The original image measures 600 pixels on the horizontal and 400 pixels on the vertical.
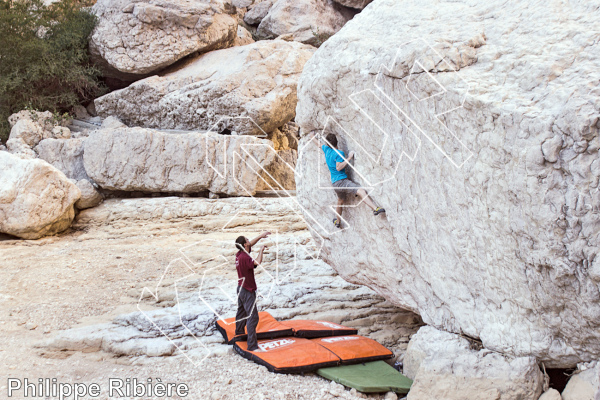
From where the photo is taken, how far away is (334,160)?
4.87 metres

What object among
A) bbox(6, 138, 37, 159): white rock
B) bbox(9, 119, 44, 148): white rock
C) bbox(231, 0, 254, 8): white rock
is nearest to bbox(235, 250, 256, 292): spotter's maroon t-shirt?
bbox(6, 138, 37, 159): white rock

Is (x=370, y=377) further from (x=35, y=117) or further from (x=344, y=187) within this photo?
(x=35, y=117)

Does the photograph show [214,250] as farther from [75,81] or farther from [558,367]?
[75,81]

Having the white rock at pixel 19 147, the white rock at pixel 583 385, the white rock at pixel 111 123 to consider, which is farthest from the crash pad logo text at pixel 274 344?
the white rock at pixel 111 123

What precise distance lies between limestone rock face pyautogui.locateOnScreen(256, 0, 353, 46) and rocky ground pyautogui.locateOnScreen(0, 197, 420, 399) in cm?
810

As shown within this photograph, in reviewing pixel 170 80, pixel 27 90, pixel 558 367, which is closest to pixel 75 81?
pixel 27 90

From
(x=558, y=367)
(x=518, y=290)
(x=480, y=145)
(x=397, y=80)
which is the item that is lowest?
(x=558, y=367)

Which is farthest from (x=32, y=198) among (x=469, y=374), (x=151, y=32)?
(x=469, y=374)

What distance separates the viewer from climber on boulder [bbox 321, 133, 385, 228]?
4.75 metres

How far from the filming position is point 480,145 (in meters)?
3.55

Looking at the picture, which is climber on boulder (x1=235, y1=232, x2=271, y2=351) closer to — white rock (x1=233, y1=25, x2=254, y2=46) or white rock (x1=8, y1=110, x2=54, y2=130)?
white rock (x1=8, y1=110, x2=54, y2=130)

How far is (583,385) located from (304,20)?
14.4 metres

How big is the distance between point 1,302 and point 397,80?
5.54 m

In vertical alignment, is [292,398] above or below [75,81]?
below
